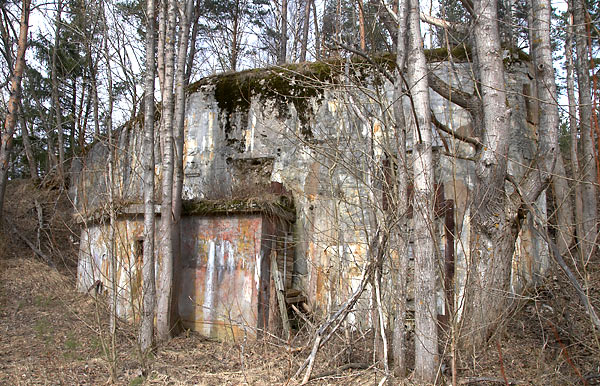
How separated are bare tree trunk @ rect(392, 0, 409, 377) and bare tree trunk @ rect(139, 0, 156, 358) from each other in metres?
3.12

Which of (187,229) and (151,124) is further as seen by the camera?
(187,229)

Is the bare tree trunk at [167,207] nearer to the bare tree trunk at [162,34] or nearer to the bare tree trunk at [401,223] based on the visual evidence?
the bare tree trunk at [162,34]

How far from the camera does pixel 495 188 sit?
5.46 meters

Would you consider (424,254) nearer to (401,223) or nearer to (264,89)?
(401,223)

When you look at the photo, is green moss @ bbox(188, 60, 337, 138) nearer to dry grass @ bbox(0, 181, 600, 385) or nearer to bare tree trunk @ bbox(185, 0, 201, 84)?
dry grass @ bbox(0, 181, 600, 385)

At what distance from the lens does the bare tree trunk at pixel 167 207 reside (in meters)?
6.82

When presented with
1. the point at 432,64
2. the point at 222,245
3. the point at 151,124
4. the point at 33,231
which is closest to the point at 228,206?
the point at 222,245

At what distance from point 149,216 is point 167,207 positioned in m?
0.46

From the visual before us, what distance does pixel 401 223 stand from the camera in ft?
16.0

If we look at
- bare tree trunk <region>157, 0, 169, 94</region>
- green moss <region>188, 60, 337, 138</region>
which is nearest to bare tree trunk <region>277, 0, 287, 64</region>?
green moss <region>188, 60, 337, 138</region>

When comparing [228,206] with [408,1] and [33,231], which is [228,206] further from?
[33,231]

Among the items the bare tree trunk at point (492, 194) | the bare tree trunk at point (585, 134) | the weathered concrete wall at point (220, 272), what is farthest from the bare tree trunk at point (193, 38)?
the bare tree trunk at point (492, 194)

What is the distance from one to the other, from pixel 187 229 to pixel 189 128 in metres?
2.39

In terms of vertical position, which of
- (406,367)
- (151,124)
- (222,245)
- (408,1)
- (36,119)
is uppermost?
(36,119)
